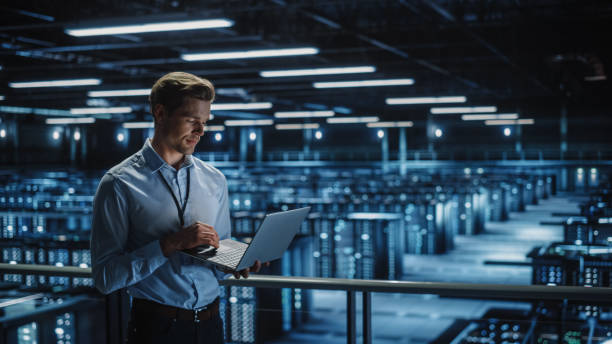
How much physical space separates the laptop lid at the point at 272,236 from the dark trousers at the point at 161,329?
0.82 feet

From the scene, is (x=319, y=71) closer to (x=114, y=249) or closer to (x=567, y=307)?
(x=567, y=307)

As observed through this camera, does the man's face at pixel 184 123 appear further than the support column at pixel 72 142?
No

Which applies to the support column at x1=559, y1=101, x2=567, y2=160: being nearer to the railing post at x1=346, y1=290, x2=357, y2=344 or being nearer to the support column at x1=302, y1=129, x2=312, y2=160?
the support column at x1=302, y1=129, x2=312, y2=160

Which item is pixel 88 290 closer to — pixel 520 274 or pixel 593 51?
pixel 520 274

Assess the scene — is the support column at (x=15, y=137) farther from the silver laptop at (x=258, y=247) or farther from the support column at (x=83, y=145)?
the silver laptop at (x=258, y=247)

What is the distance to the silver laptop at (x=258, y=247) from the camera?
4.81 ft

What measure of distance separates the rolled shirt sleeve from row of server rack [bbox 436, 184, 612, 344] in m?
1.26

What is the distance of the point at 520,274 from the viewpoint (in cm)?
1086

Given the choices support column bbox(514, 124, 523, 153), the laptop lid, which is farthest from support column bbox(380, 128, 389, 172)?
the laptop lid

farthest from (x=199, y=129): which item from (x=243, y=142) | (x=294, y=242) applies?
(x=243, y=142)

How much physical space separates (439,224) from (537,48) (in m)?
3.98

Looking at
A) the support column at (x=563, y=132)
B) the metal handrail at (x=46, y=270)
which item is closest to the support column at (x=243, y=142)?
the support column at (x=563, y=132)

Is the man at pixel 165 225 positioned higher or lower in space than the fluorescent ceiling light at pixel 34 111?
lower

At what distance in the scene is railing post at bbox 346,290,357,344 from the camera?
7.34 ft
